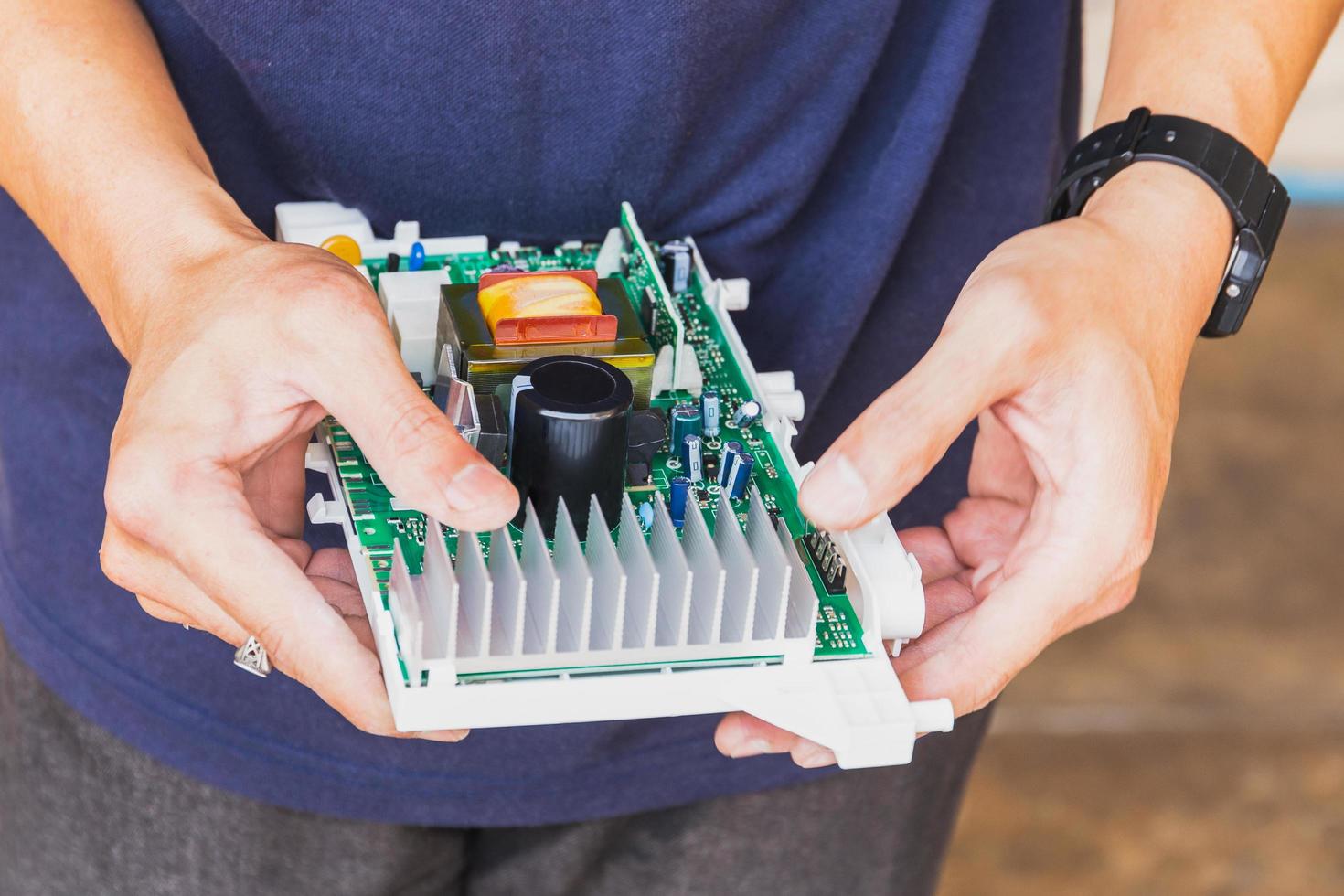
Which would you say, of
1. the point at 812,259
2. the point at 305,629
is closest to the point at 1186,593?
the point at 812,259

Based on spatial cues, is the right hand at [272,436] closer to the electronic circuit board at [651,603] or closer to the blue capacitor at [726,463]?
the electronic circuit board at [651,603]

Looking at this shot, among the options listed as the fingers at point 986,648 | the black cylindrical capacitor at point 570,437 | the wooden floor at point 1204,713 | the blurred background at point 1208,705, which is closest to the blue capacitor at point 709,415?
the black cylindrical capacitor at point 570,437

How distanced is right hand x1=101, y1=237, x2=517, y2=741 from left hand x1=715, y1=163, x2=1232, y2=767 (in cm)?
22

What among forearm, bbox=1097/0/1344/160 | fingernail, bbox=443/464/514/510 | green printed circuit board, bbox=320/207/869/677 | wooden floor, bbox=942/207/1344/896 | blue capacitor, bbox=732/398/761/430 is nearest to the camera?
fingernail, bbox=443/464/514/510

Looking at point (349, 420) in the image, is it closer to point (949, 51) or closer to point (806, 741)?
point (806, 741)

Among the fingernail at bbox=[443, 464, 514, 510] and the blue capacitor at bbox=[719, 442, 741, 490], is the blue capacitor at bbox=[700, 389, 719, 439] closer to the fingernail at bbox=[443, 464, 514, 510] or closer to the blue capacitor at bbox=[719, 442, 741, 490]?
the blue capacitor at bbox=[719, 442, 741, 490]

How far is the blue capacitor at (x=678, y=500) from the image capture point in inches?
38.2

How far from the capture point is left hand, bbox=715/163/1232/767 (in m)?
0.89

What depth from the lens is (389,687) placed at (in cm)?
83

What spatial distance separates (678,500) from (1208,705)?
2124 millimetres

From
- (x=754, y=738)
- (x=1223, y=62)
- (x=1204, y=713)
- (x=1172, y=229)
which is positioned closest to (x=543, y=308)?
(x=754, y=738)

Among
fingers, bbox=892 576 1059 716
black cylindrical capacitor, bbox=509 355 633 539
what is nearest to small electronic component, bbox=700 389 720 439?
black cylindrical capacitor, bbox=509 355 633 539

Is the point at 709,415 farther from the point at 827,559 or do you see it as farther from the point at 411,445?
the point at 411,445

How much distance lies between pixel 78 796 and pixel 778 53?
0.81m
